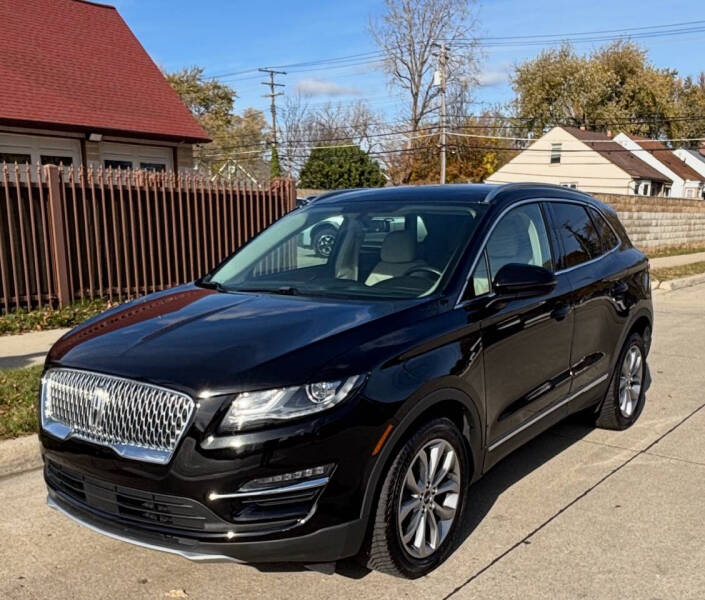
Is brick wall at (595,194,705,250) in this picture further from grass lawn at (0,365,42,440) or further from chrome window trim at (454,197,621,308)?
grass lawn at (0,365,42,440)

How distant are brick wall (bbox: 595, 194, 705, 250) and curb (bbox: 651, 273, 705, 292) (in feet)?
14.4

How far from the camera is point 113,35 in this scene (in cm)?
1877

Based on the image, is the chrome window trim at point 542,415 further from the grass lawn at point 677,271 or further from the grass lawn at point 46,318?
the grass lawn at point 677,271

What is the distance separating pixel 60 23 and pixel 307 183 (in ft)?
82.2

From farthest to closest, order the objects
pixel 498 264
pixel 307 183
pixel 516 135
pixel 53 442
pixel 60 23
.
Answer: pixel 516 135, pixel 307 183, pixel 60 23, pixel 498 264, pixel 53 442

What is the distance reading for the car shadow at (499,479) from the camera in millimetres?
3240

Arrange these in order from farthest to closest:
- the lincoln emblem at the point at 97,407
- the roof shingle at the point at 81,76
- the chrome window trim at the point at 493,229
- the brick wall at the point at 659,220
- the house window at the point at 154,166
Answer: the brick wall at the point at 659,220 → the house window at the point at 154,166 → the roof shingle at the point at 81,76 → the chrome window trim at the point at 493,229 → the lincoln emblem at the point at 97,407

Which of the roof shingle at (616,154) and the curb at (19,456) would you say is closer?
the curb at (19,456)

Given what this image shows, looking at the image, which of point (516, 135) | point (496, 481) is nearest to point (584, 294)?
point (496, 481)

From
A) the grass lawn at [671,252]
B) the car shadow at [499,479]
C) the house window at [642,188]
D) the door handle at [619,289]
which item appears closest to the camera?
the car shadow at [499,479]

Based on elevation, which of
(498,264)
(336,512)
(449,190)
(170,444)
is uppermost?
(449,190)

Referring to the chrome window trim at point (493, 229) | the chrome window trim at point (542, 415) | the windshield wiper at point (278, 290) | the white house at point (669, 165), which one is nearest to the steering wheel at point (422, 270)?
the chrome window trim at point (493, 229)

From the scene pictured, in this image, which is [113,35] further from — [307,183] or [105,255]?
[307,183]

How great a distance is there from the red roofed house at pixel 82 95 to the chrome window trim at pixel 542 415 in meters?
13.3
